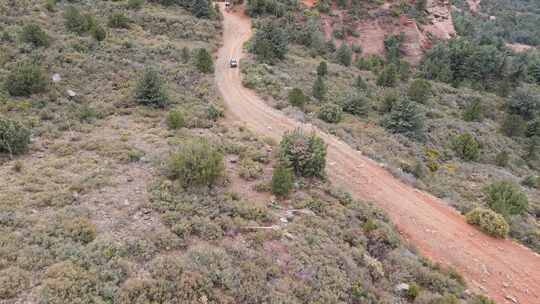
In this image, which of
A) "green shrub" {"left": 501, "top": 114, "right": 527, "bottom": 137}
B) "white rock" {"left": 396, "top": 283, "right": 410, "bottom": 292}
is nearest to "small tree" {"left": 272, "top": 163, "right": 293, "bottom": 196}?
"white rock" {"left": 396, "top": 283, "right": 410, "bottom": 292}

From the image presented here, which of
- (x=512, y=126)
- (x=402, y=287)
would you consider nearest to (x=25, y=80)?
(x=402, y=287)

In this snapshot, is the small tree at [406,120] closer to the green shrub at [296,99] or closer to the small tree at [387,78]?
the green shrub at [296,99]

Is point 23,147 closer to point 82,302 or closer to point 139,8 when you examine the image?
point 82,302

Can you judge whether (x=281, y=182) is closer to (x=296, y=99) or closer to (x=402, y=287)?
(x=402, y=287)

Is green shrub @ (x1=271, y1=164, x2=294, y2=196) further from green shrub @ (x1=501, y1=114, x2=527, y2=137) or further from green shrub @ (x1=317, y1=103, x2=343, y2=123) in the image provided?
green shrub @ (x1=501, y1=114, x2=527, y2=137)

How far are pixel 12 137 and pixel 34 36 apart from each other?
1429 centimetres

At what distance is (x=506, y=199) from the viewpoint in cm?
1967

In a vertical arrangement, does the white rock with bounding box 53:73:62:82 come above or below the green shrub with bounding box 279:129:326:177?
above

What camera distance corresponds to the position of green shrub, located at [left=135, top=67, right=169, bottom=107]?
23.0 metres

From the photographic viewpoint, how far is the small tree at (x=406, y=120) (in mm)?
28469

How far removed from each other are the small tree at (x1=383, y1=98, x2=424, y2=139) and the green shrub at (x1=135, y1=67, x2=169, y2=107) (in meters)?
18.9

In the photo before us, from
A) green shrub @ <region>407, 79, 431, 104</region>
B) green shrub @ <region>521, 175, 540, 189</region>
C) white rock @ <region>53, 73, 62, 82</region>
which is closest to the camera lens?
white rock @ <region>53, 73, 62, 82</region>

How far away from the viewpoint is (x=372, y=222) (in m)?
14.5

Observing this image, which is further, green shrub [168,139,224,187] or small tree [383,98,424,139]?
small tree [383,98,424,139]
